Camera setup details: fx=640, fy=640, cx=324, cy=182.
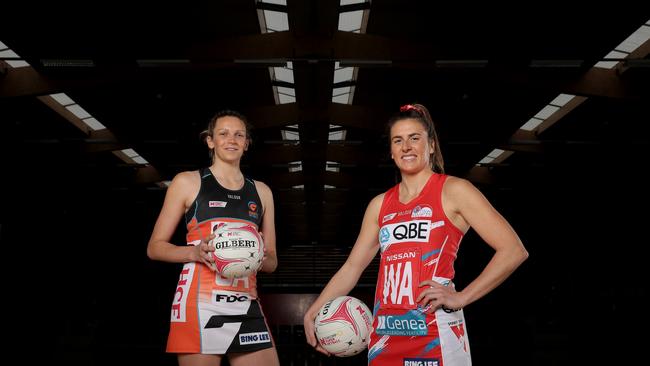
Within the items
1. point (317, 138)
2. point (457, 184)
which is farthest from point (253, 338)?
point (317, 138)

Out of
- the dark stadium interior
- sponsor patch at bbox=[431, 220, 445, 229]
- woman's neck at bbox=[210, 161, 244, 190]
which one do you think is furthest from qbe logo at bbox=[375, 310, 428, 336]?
the dark stadium interior

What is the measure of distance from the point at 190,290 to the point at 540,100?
451 inches

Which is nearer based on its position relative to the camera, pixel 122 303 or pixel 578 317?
pixel 578 317

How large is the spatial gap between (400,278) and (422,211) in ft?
0.81

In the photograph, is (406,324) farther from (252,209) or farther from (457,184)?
(252,209)

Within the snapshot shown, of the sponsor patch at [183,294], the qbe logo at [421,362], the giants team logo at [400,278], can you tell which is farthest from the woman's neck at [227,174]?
the qbe logo at [421,362]

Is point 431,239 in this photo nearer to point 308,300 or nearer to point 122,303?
point 308,300

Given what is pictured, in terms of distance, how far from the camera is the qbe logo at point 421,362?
205 centimetres

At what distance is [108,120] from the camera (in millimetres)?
14453

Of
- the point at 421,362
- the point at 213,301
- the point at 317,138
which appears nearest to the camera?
the point at 421,362

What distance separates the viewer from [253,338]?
2.76 m

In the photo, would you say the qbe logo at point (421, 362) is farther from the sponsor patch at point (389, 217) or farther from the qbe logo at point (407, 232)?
the sponsor patch at point (389, 217)

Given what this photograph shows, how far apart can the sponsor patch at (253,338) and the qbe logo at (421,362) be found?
34.7 inches

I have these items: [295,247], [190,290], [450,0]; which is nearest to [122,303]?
[295,247]
